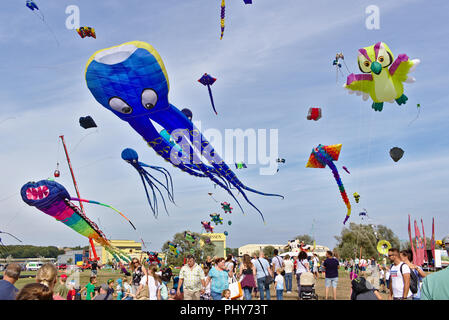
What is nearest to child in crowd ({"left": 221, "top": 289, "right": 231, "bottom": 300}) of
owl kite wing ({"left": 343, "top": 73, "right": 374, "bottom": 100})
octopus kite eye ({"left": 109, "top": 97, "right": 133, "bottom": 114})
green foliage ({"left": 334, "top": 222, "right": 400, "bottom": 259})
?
octopus kite eye ({"left": 109, "top": 97, "right": 133, "bottom": 114})

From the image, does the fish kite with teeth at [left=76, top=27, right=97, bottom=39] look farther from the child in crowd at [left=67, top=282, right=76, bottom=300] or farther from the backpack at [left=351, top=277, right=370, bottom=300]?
the backpack at [left=351, top=277, right=370, bottom=300]

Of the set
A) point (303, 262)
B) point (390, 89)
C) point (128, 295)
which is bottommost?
point (128, 295)

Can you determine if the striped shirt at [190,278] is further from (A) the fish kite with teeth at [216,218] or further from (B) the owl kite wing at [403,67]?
(A) the fish kite with teeth at [216,218]

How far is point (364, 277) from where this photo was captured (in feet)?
19.6

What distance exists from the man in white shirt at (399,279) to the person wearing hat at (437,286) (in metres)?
4.15

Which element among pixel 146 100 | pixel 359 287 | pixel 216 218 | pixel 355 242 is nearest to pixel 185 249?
pixel 216 218

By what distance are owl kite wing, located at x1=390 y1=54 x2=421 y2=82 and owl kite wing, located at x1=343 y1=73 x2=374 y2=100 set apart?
23.7 inches

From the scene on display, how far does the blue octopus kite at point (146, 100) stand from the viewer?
34.1 ft

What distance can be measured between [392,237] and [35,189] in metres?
52.4

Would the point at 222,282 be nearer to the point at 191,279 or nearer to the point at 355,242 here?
the point at 191,279

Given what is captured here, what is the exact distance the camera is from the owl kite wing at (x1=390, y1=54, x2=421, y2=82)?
11289 millimetres

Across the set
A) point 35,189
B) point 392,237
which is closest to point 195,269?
point 35,189

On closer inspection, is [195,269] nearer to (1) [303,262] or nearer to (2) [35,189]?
(1) [303,262]
